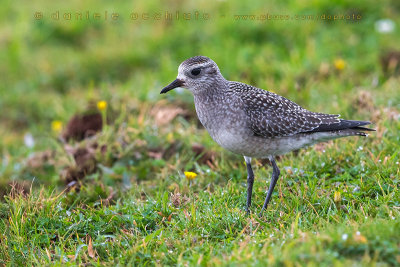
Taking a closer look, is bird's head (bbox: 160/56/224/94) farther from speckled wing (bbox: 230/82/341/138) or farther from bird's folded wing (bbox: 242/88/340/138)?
bird's folded wing (bbox: 242/88/340/138)

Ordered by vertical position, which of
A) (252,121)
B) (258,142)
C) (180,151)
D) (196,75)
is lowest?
(180,151)

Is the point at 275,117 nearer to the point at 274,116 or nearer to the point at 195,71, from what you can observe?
the point at 274,116

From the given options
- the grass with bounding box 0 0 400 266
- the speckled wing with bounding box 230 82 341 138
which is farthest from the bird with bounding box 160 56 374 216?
the grass with bounding box 0 0 400 266

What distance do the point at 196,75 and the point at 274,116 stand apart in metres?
0.99

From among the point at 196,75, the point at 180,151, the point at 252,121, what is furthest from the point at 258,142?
the point at 180,151

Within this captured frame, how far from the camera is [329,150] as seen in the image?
6.49 m

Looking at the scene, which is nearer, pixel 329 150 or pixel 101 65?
pixel 329 150

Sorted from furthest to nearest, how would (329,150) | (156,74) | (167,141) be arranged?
(156,74) → (167,141) → (329,150)

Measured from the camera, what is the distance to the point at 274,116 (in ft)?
19.3

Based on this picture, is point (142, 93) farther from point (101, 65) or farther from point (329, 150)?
point (329, 150)

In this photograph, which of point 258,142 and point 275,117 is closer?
point 258,142

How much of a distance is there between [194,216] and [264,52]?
5.73m

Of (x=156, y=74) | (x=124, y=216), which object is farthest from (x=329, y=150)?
(x=156, y=74)

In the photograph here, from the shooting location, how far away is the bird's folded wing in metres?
5.76
